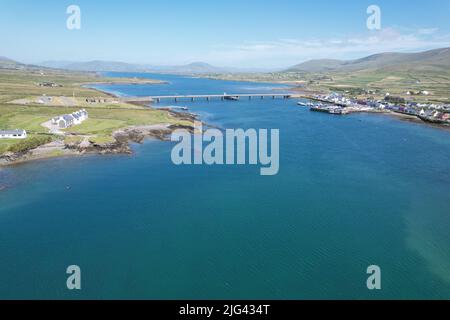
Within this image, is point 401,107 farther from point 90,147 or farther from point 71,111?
point 71,111

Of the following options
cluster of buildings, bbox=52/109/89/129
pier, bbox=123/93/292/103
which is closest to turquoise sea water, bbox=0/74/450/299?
cluster of buildings, bbox=52/109/89/129

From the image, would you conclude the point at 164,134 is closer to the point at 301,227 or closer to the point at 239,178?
the point at 239,178

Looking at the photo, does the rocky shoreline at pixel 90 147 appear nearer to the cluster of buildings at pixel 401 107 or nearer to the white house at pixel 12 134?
the white house at pixel 12 134

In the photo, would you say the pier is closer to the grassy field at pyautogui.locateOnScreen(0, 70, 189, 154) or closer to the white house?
the grassy field at pyautogui.locateOnScreen(0, 70, 189, 154)

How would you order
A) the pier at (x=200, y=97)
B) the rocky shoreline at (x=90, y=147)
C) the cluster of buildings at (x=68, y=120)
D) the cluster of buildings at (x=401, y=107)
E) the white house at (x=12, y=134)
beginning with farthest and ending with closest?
the pier at (x=200, y=97) → the cluster of buildings at (x=401, y=107) → the cluster of buildings at (x=68, y=120) → the white house at (x=12, y=134) → the rocky shoreline at (x=90, y=147)

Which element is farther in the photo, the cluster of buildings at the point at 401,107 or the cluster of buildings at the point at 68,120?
the cluster of buildings at the point at 401,107

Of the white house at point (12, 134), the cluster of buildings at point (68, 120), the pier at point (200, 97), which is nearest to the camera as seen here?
the white house at point (12, 134)

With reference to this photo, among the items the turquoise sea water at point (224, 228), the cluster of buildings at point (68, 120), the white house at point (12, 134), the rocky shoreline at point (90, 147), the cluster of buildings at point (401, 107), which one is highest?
the cluster of buildings at point (401, 107)

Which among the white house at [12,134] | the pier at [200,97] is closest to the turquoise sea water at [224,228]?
the white house at [12,134]
